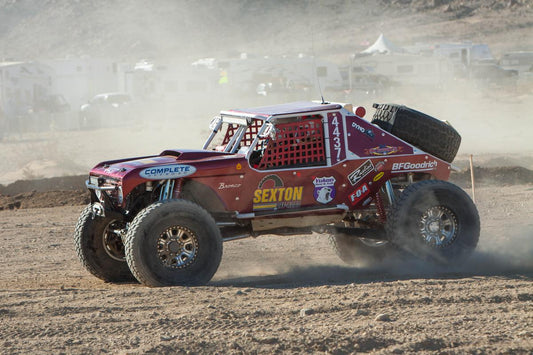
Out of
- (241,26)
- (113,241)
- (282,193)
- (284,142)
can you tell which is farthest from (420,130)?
(241,26)

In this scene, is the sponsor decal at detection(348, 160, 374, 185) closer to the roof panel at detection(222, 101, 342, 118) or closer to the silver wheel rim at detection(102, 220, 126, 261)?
the roof panel at detection(222, 101, 342, 118)

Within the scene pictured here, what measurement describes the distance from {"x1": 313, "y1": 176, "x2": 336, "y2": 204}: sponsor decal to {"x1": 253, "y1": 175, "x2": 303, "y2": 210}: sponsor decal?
192mm

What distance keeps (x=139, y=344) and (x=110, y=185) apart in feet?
8.76

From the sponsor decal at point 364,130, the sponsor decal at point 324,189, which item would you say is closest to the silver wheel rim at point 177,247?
the sponsor decal at point 324,189

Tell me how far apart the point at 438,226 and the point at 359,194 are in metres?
0.92

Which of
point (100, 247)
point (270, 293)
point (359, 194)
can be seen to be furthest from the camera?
point (359, 194)

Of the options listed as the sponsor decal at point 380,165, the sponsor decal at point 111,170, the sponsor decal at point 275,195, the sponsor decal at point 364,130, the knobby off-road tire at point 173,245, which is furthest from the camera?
the sponsor decal at point 380,165

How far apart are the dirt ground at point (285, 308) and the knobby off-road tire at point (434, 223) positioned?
0.23 m

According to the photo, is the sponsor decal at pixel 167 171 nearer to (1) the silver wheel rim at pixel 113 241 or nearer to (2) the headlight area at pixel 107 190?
(2) the headlight area at pixel 107 190

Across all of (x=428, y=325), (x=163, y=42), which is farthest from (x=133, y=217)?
(x=163, y=42)

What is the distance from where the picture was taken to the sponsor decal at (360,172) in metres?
8.85

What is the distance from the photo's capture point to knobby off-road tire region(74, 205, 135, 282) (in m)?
8.60

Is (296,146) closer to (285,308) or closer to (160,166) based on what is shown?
(160,166)

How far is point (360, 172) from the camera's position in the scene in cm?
888
